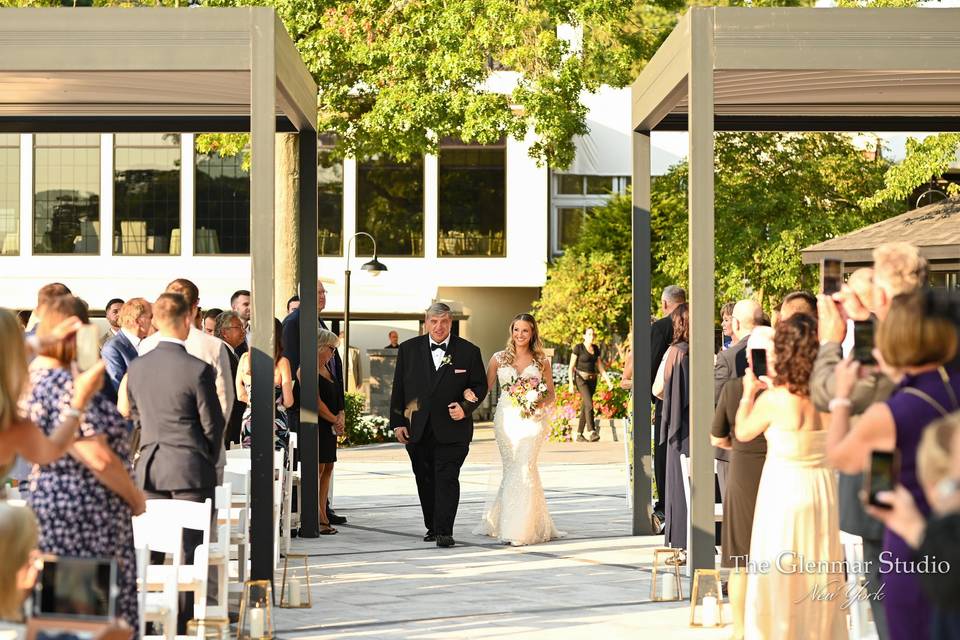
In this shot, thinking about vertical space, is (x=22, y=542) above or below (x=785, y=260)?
below

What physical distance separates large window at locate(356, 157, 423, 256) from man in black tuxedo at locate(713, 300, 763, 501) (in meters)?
26.9

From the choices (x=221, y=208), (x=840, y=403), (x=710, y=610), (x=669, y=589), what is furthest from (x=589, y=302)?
(x=840, y=403)

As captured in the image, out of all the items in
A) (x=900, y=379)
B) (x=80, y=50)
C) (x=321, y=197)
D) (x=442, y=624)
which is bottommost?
(x=442, y=624)

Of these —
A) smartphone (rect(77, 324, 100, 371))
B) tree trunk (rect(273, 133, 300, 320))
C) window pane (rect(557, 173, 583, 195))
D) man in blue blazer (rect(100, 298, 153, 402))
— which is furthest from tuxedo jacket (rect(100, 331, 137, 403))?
window pane (rect(557, 173, 583, 195))

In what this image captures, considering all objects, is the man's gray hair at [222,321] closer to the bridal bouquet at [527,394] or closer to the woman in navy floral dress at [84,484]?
the bridal bouquet at [527,394]

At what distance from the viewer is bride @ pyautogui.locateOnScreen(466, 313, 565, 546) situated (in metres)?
12.3

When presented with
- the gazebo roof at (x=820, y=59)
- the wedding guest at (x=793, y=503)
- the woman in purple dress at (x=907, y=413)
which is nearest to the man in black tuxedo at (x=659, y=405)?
the gazebo roof at (x=820, y=59)

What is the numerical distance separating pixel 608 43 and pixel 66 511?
18253 millimetres

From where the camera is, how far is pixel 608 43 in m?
23.0

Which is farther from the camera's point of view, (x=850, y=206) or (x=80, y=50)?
(x=850, y=206)

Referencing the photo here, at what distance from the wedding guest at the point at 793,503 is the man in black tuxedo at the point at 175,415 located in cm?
292

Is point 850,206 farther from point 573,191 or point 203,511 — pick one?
point 203,511

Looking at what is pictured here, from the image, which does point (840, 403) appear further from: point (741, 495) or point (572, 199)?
point (572, 199)

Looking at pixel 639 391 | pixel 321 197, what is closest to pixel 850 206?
pixel 321 197
